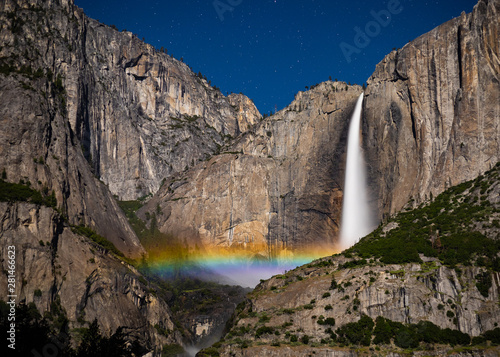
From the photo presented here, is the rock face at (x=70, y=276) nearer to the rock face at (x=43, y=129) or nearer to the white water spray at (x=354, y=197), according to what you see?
the rock face at (x=43, y=129)

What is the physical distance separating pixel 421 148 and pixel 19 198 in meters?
71.4

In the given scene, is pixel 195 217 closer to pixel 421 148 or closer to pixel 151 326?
pixel 151 326

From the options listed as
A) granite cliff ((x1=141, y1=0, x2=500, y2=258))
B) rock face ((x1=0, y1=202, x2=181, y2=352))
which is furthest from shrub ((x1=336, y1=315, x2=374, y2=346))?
granite cliff ((x1=141, y1=0, x2=500, y2=258))

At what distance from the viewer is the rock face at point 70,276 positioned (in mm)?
97250

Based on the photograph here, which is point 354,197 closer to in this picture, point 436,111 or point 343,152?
point 343,152

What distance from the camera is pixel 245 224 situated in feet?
508

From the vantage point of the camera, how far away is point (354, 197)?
132125mm

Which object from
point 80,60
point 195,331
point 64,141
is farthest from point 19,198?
point 80,60

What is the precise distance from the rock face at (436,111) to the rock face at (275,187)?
49.0ft

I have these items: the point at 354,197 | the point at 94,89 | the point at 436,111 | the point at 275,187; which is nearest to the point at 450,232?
the point at 436,111

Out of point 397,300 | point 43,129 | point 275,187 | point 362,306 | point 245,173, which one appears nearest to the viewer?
point 397,300

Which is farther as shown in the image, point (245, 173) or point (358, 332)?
point (245, 173)

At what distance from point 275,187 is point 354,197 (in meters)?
27.5

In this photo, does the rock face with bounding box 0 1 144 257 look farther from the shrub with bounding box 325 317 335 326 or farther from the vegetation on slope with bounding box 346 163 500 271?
the shrub with bounding box 325 317 335 326
